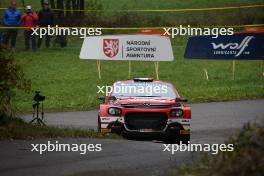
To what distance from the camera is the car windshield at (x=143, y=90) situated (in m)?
17.9

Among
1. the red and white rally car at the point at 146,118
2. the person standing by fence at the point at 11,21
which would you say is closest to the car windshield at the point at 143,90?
the red and white rally car at the point at 146,118

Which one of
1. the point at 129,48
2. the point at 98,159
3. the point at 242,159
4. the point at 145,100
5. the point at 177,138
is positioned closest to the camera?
the point at 242,159

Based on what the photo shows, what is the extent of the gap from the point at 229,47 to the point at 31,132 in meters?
15.9

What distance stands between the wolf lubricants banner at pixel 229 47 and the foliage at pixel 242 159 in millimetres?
21580

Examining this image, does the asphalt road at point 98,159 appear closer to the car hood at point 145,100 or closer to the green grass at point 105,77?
the car hood at point 145,100

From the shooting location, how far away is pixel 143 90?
18.1 m

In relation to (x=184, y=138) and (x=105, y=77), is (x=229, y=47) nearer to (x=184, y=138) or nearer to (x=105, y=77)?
Answer: (x=105, y=77)

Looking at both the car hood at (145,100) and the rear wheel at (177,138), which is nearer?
the rear wheel at (177,138)

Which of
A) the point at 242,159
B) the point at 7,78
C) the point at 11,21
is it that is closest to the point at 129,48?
the point at 11,21

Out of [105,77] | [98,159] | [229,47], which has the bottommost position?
[98,159]

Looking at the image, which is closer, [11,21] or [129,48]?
[129,48]

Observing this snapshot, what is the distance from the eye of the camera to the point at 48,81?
31.2m

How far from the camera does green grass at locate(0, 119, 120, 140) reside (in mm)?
15180

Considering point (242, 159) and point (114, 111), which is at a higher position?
point (242, 159)
